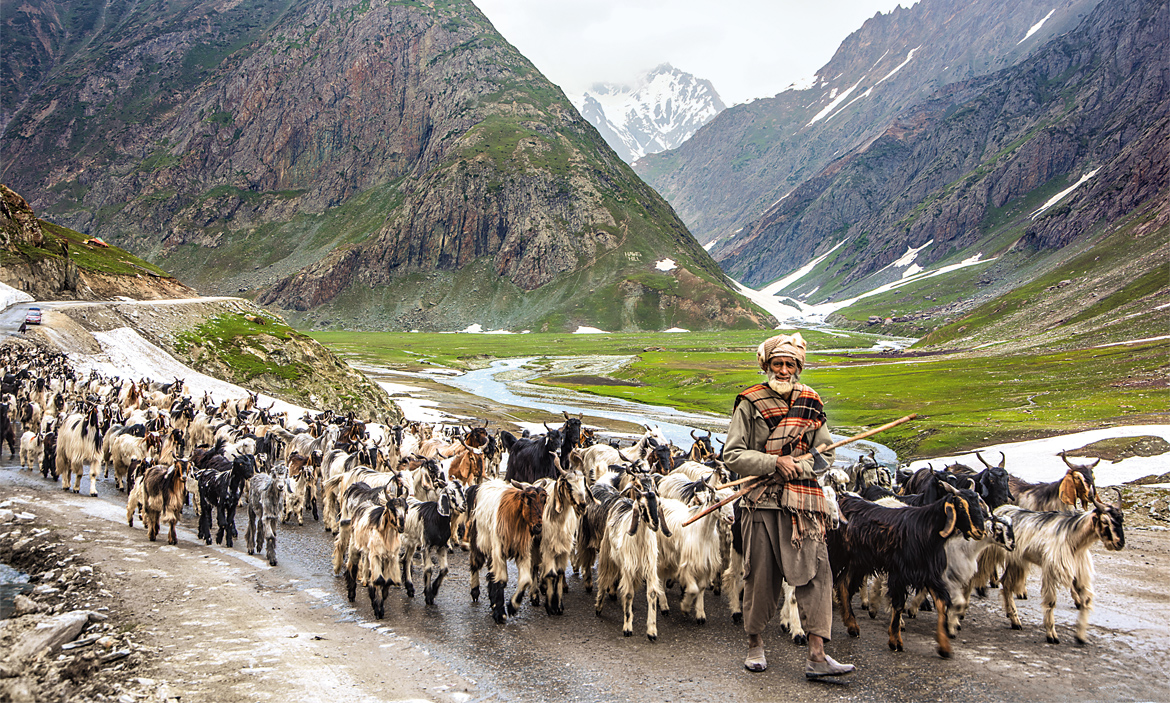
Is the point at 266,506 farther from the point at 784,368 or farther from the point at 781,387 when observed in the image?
the point at 784,368

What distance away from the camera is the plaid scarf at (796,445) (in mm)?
8039

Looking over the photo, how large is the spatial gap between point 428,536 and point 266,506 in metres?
A: 4.56

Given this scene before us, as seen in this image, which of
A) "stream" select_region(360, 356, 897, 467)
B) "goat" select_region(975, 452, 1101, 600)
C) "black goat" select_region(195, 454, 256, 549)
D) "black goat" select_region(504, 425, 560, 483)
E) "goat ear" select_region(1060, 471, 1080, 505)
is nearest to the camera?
"goat" select_region(975, 452, 1101, 600)

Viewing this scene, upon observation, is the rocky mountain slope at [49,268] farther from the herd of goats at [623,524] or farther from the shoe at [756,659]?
the shoe at [756,659]

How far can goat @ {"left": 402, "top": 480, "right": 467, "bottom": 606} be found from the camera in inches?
458

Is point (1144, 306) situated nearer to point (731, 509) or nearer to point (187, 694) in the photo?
point (731, 509)

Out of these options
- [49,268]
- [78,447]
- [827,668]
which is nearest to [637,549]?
[827,668]

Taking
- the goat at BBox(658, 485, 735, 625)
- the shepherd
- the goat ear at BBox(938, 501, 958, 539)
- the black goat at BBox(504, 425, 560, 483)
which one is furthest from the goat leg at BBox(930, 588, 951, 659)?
the black goat at BBox(504, 425, 560, 483)

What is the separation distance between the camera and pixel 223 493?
47.6 feet

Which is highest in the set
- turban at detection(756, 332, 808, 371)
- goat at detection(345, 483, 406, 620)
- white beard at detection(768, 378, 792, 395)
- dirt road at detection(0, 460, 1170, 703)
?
turban at detection(756, 332, 808, 371)

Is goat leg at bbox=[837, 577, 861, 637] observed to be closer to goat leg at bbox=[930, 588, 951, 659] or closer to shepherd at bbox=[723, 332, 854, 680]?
goat leg at bbox=[930, 588, 951, 659]

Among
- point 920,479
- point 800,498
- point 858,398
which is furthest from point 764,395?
point 858,398

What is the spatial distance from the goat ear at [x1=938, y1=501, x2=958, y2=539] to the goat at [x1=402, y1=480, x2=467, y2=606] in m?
8.06

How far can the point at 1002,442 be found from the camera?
94.5 feet
